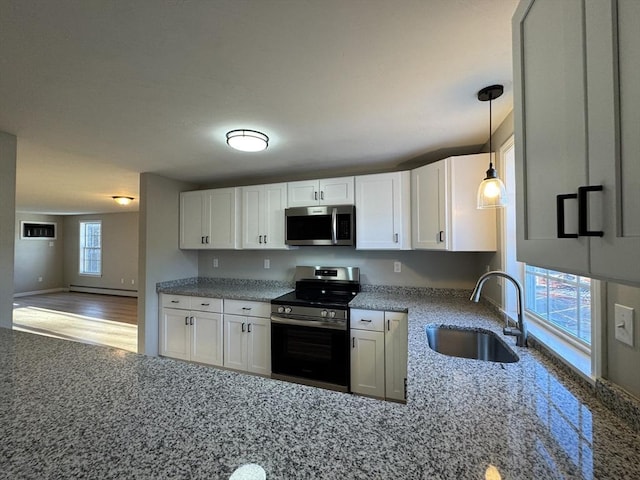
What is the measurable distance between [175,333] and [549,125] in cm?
361

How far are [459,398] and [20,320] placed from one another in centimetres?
755

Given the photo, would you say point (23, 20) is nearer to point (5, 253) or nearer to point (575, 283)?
point (5, 253)

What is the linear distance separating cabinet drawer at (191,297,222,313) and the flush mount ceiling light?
5.54ft

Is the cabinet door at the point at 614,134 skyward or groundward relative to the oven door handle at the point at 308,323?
skyward

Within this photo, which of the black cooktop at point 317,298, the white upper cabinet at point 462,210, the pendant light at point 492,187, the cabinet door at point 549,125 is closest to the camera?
the cabinet door at point 549,125

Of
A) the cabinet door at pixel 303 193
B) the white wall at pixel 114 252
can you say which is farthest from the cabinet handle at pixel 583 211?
the white wall at pixel 114 252

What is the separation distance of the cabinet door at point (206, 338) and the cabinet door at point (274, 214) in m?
0.99

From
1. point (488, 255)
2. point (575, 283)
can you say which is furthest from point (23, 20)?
point (488, 255)

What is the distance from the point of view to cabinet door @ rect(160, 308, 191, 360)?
3.12m

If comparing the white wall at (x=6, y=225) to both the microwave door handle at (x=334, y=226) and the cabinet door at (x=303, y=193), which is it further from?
the microwave door handle at (x=334, y=226)

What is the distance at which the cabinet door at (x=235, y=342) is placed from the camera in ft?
9.32

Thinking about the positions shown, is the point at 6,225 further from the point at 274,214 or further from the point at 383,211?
the point at 383,211

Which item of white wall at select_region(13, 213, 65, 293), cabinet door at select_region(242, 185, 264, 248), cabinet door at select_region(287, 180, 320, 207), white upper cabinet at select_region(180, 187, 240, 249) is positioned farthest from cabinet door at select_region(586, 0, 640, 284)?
white wall at select_region(13, 213, 65, 293)

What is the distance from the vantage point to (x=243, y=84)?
4.78 feet
